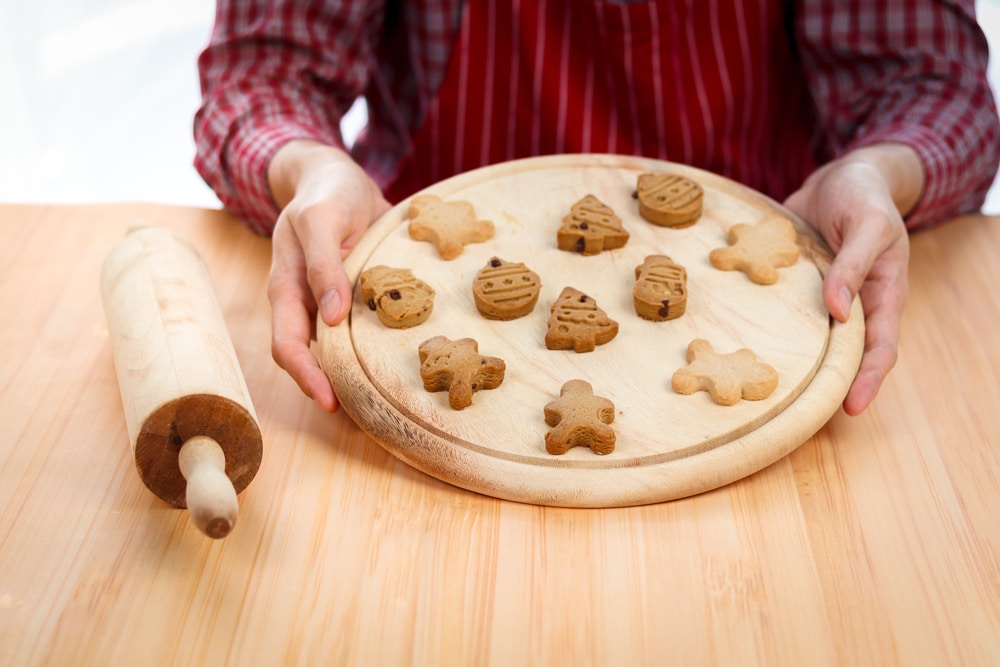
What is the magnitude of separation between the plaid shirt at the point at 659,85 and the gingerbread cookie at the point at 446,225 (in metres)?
0.35

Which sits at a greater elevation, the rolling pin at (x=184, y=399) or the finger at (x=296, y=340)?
the rolling pin at (x=184, y=399)

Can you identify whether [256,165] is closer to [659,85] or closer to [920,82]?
[659,85]

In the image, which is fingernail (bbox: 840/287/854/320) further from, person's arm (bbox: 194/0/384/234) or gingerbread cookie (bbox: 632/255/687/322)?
person's arm (bbox: 194/0/384/234)

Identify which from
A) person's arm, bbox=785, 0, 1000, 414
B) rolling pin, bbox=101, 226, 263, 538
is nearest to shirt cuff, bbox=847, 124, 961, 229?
person's arm, bbox=785, 0, 1000, 414

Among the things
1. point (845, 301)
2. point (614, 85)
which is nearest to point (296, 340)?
point (845, 301)

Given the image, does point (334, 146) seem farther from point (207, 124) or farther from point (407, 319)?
point (407, 319)

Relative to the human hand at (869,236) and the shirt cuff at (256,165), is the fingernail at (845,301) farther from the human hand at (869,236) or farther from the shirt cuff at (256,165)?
the shirt cuff at (256,165)

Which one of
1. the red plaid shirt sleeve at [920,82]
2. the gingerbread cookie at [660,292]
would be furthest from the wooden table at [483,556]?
the red plaid shirt sleeve at [920,82]

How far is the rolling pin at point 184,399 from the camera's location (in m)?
1.06

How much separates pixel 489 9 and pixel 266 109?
1.49 ft

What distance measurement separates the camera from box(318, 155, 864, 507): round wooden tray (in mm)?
1186

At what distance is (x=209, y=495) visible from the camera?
1.01 meters

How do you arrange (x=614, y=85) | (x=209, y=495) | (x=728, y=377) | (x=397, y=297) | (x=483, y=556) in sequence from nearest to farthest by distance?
(x=209, y=495), (x=483, y=556), (x=728, y=377), (x=397, y=297), (x=614, y=85)

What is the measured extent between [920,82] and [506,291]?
38.3 inches
